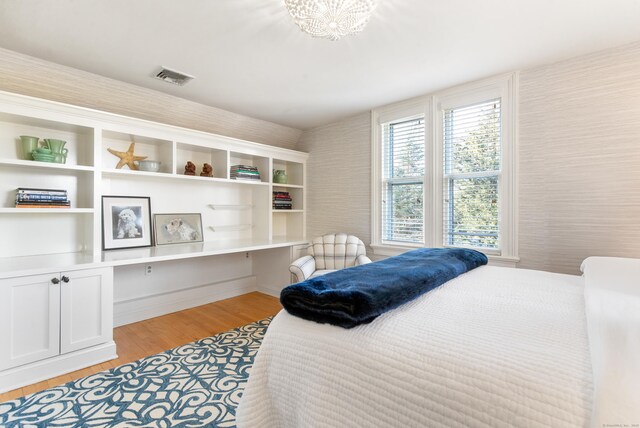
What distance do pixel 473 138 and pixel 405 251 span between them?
4.16 feet

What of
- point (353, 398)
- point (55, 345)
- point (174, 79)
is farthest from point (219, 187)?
point (353, 398)

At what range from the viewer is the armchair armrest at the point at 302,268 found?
2.91 meters

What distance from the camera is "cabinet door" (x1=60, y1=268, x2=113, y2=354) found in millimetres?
2080

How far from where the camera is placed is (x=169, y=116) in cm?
306

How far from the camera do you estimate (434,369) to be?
77 centimetres

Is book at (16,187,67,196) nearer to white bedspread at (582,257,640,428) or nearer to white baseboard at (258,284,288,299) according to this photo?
white baseboard at (258,284,288,299)

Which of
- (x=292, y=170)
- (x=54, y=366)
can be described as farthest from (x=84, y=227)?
(x=292, y=170)

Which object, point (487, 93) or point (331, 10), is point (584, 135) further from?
point (331, 10)

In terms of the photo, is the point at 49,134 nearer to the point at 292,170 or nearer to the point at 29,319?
the point at 29,319

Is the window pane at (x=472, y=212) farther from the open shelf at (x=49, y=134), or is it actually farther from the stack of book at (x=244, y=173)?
the open shelf at (x=49, y=134)

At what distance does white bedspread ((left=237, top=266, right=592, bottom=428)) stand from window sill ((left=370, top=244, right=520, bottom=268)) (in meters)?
1.40

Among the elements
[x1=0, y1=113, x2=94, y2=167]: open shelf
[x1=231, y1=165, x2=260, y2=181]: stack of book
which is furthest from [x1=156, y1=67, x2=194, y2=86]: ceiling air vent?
[x1=231, y1=165, x2=260, y2=181]: stack of book

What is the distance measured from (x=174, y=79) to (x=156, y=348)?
2217 mm

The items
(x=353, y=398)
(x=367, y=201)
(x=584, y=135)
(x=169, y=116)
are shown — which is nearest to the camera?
(x=353, y=398)
